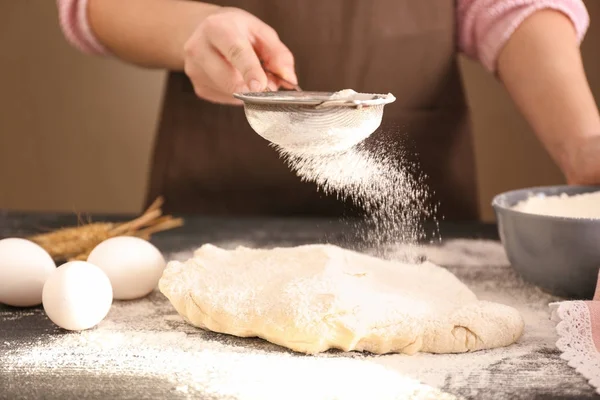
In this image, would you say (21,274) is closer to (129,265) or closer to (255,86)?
(129,265)

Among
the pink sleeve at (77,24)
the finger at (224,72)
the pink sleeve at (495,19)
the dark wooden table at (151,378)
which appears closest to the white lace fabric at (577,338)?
the dark wooden table at (151,378)

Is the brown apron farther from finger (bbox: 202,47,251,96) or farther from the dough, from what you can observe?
the dough

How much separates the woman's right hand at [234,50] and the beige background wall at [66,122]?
1674 mm

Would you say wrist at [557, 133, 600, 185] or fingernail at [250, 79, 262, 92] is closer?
fingernail at [250, 79, 262, 92]

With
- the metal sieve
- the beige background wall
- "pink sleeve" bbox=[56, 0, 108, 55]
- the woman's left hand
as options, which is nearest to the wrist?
the woman's left hand

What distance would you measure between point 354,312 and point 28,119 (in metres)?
2.45

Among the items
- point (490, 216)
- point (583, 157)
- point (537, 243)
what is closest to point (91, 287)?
point (537, 243)

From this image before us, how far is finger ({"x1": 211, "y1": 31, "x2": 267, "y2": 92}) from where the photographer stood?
133cm

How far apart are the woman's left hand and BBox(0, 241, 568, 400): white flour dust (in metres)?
0.40

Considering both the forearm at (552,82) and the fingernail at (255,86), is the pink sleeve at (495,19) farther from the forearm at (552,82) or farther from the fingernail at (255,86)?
the fingernail at (255,86)

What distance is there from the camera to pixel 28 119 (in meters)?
3.14

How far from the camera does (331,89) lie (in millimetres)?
1896

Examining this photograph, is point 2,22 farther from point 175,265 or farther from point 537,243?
point 537,243

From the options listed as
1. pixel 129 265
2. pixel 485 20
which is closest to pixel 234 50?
pixel 129 265
